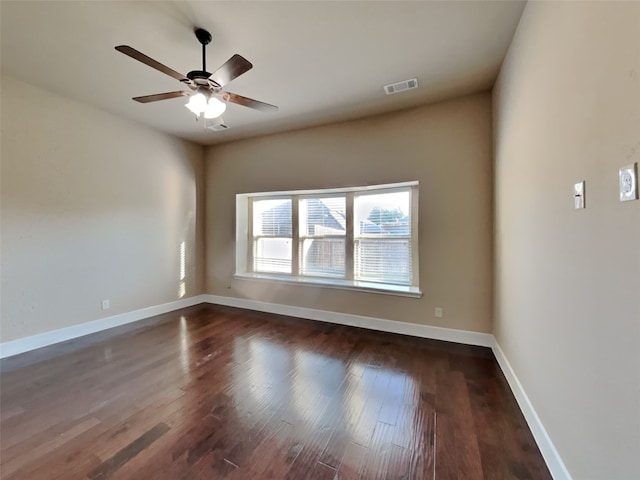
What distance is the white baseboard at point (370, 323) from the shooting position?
9.79ft

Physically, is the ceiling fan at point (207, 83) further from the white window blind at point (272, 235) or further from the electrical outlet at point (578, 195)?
the white window blind at point (272, 235)

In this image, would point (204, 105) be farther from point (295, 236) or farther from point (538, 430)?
point (538, 430)

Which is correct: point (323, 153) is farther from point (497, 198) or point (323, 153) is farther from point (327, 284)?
point (497, 198)

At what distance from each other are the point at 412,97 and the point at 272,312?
3573 millimetres

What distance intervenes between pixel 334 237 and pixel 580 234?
3014mm

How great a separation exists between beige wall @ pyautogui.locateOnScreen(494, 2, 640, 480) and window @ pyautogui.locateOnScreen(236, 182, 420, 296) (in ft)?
5.13

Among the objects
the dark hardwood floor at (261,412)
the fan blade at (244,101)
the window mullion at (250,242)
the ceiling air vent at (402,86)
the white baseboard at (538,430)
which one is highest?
the ceiling air vent at (402,86)

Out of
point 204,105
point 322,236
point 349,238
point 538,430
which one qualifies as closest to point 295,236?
point 322,236

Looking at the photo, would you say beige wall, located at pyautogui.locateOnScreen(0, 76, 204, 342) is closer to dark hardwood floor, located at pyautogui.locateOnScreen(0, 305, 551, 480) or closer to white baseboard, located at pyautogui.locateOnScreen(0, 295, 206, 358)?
white baseboard, located at pyautogui.locateOnScreen(0, 295, 206, 358)

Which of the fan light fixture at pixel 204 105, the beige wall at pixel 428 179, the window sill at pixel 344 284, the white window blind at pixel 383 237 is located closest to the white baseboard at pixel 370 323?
the beige wall at pixel 428 179

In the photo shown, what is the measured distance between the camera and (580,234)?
119 centimetres

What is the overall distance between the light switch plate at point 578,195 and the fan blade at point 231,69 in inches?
76.7

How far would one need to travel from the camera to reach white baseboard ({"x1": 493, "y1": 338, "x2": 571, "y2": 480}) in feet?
4.37

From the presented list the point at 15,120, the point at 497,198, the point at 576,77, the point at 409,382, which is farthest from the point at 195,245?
the point at 576,77
